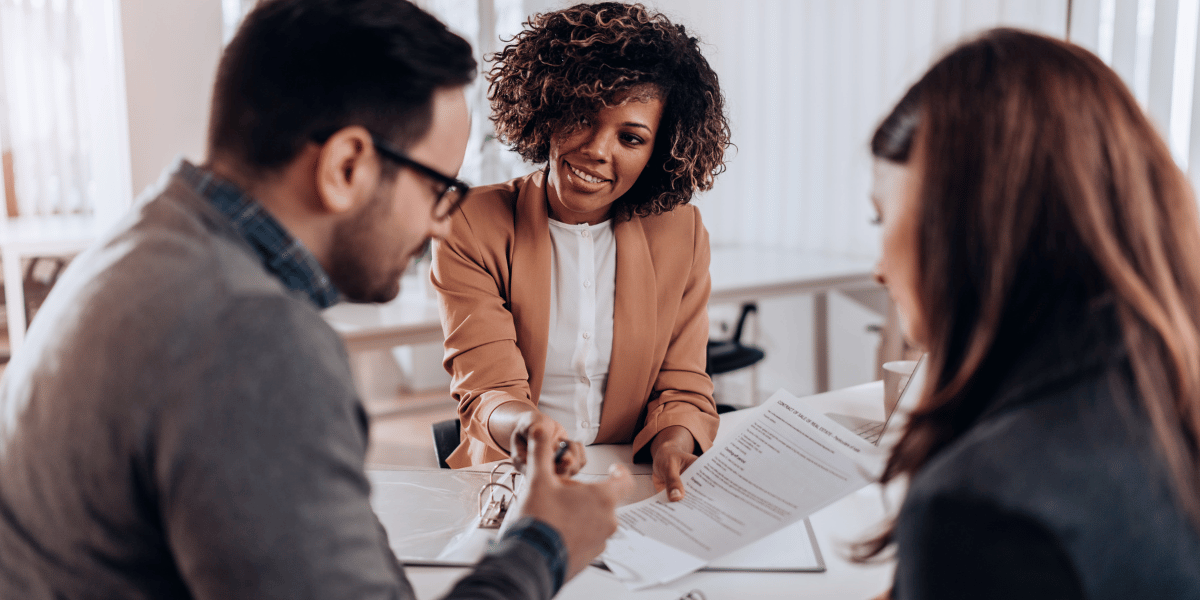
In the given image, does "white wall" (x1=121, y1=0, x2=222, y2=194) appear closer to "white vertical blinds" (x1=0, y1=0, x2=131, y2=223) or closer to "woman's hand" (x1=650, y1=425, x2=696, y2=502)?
"white vertical blinds" (x1=0, y1=0, x2=131, y2=223)

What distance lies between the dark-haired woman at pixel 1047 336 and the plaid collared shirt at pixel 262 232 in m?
0.51

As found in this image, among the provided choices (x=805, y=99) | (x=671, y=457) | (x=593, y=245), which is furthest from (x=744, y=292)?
(x=671, y=457)

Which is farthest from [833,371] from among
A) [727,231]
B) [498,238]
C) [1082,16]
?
[498,238]

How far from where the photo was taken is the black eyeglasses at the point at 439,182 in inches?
28.6

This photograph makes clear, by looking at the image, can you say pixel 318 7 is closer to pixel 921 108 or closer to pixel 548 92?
pixel 921 108

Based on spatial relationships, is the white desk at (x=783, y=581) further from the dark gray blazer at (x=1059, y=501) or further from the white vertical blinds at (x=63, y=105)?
the white vertical blinds at (x=63, y=105)

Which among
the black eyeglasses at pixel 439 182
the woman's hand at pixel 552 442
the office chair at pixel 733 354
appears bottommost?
the office chair at pixel 733 354

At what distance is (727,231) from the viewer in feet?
12.9

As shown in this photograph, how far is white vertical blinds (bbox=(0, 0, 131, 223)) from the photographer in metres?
2.81

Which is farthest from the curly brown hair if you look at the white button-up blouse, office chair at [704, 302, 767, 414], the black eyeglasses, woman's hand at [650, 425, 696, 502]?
office chair at [704, 302, 767, 414]

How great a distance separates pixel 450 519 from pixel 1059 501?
2.58 feet

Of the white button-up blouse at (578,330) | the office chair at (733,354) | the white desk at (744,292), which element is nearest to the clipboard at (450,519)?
the white button-up blouse at (578,330)

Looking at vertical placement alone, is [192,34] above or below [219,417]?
above

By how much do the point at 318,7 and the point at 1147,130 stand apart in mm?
658
